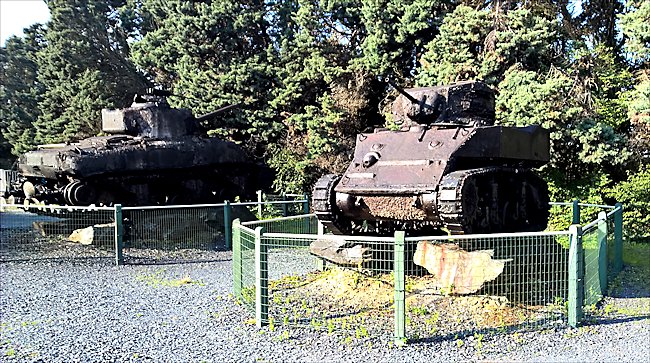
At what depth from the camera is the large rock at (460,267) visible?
7.79m

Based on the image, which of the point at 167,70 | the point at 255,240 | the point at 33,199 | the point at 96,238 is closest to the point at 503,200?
the point at 255,240

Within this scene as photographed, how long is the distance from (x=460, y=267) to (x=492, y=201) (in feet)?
8.11

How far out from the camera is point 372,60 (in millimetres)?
20312

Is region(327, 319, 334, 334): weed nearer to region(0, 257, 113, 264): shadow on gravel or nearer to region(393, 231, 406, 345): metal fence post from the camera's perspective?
region(393, 231, 406, 345): metal fence post

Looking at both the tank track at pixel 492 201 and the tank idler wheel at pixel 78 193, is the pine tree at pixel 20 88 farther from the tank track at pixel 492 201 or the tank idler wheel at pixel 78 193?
the tank track at pixel 492 201

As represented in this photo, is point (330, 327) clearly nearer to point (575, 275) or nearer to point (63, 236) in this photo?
point (575, 275)

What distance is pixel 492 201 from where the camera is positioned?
1015cm

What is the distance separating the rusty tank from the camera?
30.4 ft

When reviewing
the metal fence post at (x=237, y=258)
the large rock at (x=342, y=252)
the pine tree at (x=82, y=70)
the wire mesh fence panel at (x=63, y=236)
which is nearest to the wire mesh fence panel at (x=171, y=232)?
the wire mesh fence panel at (x=63, y=236)

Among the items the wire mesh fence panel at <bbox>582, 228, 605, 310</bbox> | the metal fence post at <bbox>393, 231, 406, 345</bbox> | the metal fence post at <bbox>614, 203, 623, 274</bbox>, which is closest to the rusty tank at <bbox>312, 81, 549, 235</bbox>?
the metal fence post at <bbox>614, 203, 623, 274</bbox>

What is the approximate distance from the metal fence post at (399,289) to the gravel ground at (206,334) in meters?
0.15

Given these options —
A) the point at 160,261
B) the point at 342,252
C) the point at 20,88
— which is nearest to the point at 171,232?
the point at 160,261

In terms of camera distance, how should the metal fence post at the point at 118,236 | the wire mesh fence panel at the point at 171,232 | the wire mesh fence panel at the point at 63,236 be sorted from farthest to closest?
the wire mesh fence panel at the point at 171,232 < the wire mesh fence panel at the point at 63,236 < the metal fence post at the point at 118,236

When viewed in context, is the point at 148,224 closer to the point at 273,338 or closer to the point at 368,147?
the point at 368,147
